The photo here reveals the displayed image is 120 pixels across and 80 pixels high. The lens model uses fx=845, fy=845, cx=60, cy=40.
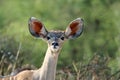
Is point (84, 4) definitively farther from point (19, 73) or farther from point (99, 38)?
point (19, 73)

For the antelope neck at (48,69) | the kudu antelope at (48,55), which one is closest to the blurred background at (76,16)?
the kudu antelope at (48,55)

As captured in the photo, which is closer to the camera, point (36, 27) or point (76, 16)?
point (36, 27)

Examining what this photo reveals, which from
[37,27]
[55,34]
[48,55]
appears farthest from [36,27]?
[48,55]

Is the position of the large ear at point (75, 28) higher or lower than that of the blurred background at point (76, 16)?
lower

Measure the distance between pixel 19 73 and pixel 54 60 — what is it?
64cm

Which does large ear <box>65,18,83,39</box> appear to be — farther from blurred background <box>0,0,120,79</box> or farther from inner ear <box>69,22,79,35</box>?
blurred background <box>0,0,120,79</box>

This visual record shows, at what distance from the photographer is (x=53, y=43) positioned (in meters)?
11.3

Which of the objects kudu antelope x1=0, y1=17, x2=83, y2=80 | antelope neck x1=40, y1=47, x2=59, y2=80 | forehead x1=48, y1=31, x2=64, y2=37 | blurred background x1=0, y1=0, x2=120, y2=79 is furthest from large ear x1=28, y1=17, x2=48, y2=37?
blurred background x1=0, y1=0, x2=120, y2=79

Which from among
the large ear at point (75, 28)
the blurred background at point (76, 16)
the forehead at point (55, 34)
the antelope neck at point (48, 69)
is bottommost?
the antelope neck at point (48, 69)

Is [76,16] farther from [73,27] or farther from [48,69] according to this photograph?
[48,69]

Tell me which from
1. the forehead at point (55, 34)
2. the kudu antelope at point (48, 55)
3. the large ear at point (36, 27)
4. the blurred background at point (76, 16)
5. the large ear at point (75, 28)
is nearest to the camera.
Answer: the kudu antelope at point (48, 55)

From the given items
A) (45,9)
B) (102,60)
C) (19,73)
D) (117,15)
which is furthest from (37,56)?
(45,9)

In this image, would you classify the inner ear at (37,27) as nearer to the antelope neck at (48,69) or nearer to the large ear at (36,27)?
the large ear at (36,27)

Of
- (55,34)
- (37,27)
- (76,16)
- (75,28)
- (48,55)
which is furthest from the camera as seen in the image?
(76,16)
